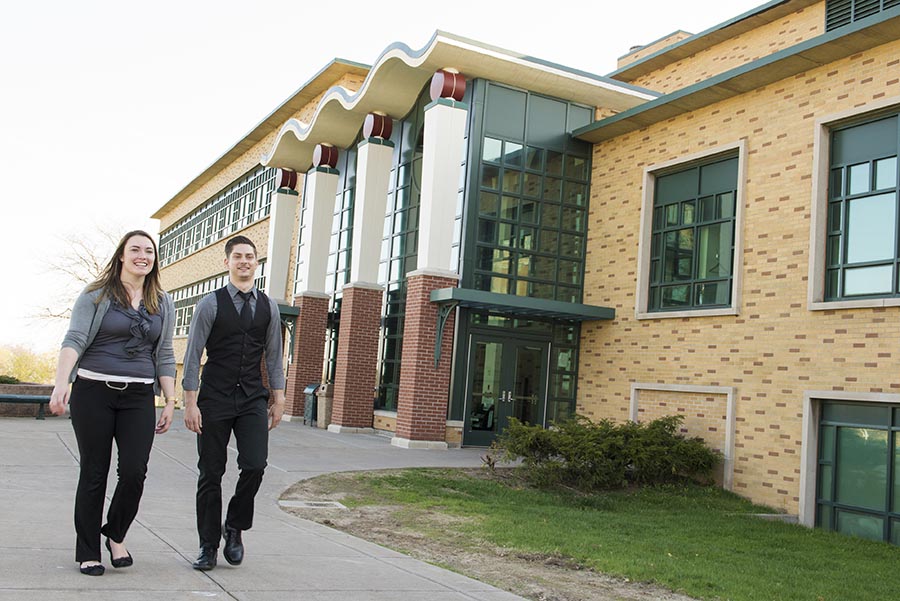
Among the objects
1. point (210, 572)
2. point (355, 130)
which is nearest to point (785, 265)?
point (210, 572)

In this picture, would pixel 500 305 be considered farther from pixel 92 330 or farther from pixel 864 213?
pixel 92 330

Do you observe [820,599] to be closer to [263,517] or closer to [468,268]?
[263,517]

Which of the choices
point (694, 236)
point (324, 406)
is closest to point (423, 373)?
point (324, 406)

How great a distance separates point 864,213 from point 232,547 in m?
10.5

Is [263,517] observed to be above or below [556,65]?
below

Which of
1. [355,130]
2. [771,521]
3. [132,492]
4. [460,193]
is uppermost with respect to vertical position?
[355,130]

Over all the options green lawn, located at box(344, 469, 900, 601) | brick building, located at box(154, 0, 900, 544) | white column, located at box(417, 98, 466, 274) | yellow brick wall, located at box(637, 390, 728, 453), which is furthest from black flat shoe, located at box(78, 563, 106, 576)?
white column, located at box(417, 98, 466, 274)

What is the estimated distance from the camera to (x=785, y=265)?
1323cm

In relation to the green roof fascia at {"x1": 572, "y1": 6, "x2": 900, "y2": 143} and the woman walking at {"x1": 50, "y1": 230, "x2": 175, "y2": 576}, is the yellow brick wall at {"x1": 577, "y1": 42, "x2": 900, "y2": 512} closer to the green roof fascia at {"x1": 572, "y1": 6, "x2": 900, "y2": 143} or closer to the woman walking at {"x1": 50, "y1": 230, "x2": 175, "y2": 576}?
the green roof fascia at {"x1": 572, "y1": 6, "x2": 900, "y2": 143}

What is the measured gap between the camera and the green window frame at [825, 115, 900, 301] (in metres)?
12.0

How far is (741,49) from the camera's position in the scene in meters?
20.5

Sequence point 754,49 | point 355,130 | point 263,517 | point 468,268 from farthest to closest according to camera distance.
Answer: point 355,130 → point 754,49 → point 468,268 → point 263,517

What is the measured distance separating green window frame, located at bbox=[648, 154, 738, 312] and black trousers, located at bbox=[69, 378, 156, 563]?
11.4 meters

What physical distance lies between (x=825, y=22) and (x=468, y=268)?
354 inches
